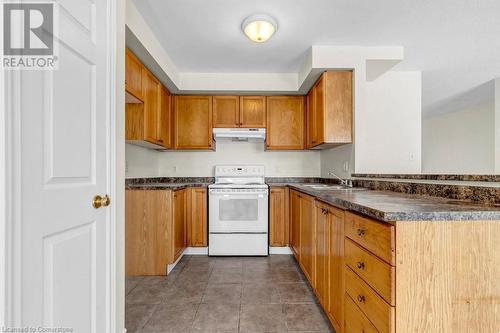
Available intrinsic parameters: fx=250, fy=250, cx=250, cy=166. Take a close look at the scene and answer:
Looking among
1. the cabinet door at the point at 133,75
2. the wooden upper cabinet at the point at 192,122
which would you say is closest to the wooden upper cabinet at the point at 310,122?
the wooden upper cabinet at the point at 192,122

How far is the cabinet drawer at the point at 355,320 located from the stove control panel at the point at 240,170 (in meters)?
2.42

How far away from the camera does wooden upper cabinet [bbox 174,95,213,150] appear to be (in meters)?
3.48

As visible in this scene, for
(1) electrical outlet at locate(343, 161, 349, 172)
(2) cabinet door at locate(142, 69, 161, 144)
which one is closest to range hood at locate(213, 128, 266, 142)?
(2) cabinet door at locate(142, 69, 161, 144)

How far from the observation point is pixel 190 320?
5.96 feet

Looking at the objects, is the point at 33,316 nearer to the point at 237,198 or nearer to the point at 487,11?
the point at 237,198

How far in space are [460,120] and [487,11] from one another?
13.7 ft

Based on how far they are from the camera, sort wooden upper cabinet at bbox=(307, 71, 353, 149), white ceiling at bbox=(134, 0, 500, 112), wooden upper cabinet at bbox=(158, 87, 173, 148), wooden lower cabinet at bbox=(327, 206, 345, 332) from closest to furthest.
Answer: wooden lower cabinet at bbox=(327, 206, 345, 332), white ceiling at bbox=(134, 0, 500, 112), wooden upper cabinet at bbox=(307, 71, 353, 149), wooden upper cabinet at bbox=(158, 87, 173, 148)

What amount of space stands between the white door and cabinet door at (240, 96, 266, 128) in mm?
2251

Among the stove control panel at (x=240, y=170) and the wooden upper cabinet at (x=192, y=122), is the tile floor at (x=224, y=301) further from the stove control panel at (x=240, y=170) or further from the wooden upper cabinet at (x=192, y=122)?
the wooden upper cabinet at (x=192, y=122)

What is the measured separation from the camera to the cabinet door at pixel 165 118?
3.07m

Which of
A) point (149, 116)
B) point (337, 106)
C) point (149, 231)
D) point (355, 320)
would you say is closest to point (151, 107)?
point (149, 116)

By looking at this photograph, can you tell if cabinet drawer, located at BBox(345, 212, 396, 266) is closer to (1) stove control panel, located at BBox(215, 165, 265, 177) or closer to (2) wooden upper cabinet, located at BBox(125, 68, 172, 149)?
(2) wooden upper cabinet, located at BBox(125, 68, 172, 149)

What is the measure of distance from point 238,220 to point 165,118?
1.61 m

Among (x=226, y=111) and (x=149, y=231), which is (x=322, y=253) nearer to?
(x=149, y=231)
